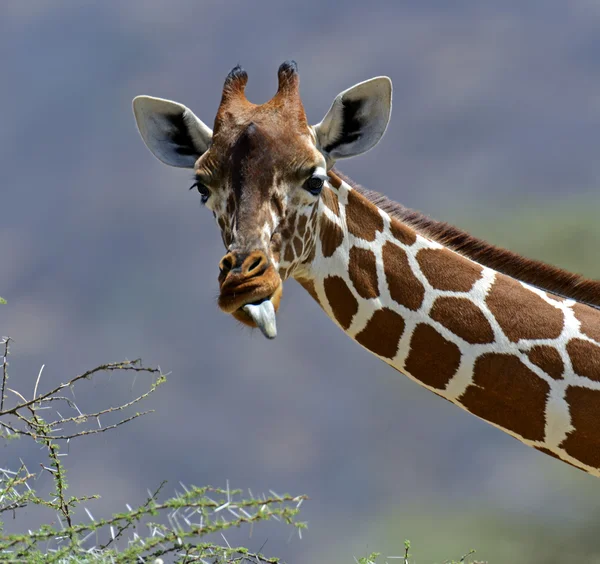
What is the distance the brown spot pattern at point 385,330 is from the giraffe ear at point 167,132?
54.7 inches

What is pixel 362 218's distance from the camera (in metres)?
5.05

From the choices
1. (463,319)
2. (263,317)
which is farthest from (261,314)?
(463,319)

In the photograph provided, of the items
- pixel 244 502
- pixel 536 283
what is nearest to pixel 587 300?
pixel 536 283

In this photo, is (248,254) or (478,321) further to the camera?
(478,321)

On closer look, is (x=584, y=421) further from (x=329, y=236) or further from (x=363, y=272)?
(x=329, y=236)

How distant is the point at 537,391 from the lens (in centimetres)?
474

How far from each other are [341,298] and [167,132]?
56.6 inches

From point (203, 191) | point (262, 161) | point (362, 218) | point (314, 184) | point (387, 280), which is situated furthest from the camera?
point (362, 218)

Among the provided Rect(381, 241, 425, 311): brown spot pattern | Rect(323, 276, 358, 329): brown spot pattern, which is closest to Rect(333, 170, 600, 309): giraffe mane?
Rect(381, 241, 425, 311): brown spot pattern

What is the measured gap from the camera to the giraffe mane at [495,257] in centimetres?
524

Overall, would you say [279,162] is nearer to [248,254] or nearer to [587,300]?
[248,254]

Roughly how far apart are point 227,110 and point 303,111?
1.38 ft

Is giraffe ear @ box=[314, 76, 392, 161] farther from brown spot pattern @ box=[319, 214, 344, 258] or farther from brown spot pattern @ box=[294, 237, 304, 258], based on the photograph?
brown spot pattern @ box=[294, 237, 304, 258]

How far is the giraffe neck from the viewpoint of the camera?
475 cm
